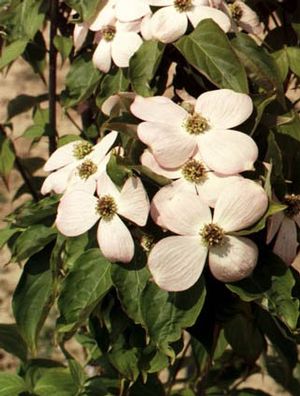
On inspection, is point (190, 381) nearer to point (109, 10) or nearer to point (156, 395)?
point (156, 395)

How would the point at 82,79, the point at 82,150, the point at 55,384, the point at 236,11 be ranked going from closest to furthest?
Answer: the point at 82,150 → the point at 236,11 → the point at 82,79 → the point at 55,384

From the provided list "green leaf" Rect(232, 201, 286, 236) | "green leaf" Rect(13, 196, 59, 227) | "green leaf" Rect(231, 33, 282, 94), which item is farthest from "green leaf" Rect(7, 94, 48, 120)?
"green leaf" Rect(232, 201, 286, 236)

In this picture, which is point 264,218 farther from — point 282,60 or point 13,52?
point 13,52

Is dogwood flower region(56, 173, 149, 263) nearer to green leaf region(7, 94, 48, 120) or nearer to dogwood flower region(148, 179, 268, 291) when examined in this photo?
Answer: dogwood flower region(148, 179, 268, 291)

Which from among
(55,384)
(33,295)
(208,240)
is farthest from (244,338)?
(208,240)

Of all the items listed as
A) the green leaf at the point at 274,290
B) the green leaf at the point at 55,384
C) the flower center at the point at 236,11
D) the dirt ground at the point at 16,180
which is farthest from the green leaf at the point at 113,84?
the dirt ground at the point at 16,180

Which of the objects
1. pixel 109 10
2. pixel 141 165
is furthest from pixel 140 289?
→ pixel 109 10

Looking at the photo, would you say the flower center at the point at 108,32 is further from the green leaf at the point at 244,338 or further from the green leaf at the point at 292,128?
A: the green leaf at the point at 244,338
